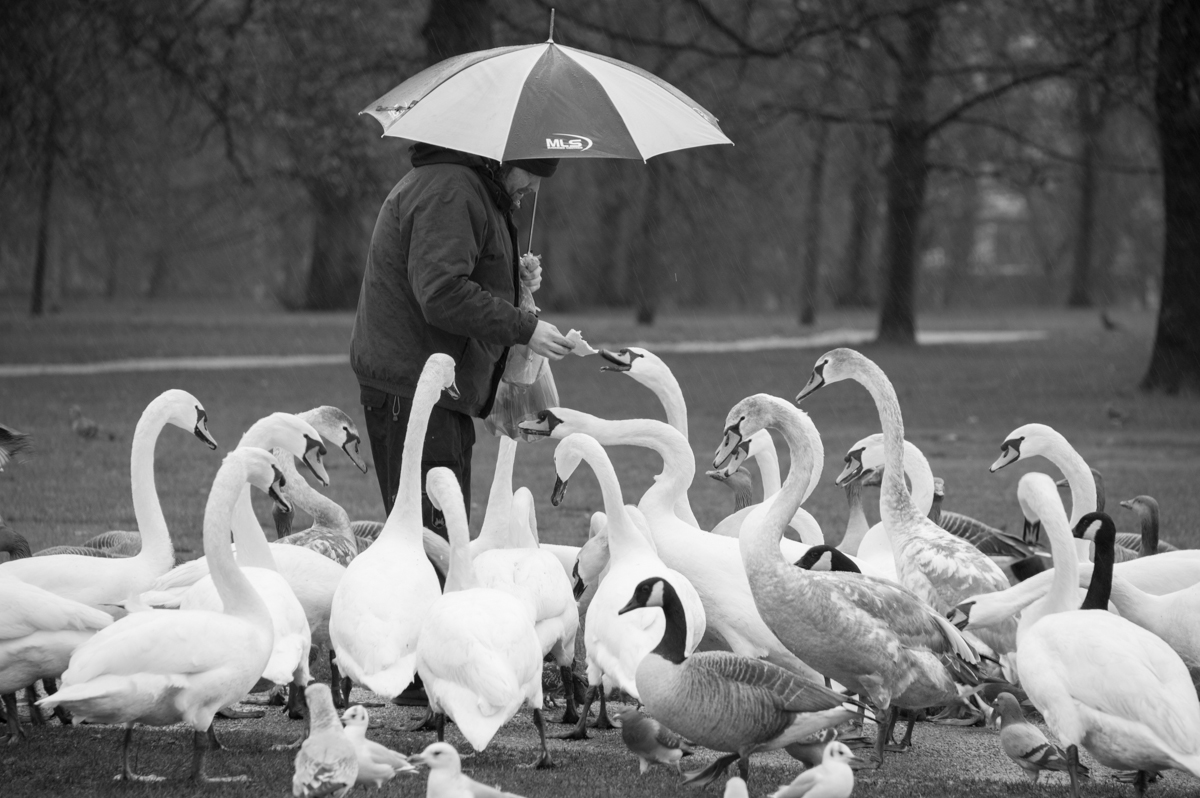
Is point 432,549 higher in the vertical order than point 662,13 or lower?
lower

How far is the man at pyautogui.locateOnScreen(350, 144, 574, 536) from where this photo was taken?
5902 mm

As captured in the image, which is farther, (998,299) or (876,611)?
(998,299)

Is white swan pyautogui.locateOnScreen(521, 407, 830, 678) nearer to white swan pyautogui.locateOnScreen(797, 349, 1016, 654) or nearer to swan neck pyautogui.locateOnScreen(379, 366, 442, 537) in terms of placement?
white swan pyautogui.locateOnScreen(797, 349, 1016, 654)

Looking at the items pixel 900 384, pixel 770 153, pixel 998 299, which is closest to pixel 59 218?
pixel 770 153

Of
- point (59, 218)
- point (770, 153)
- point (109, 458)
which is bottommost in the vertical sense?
point (109, 458)

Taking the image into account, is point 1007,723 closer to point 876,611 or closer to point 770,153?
point 876,611

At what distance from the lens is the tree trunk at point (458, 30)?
19625 millimetres

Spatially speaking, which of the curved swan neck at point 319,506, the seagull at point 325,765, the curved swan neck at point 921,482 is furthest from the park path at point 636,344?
the seagull at point 325,765

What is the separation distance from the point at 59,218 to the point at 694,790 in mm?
34389

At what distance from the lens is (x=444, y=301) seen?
585cm

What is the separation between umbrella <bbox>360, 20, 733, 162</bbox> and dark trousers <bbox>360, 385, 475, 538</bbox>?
123 cm

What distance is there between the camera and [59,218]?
3556 centimetres

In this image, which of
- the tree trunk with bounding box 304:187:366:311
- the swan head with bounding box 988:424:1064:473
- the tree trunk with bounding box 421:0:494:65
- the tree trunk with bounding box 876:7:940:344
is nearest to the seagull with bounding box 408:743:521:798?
the swan head with bounding box 988:424:1064:473

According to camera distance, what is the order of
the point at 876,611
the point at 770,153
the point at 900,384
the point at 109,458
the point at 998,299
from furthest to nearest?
1. the point at 998,299
2. the point at 770,153
3. the point at 900,384
4. the point at 109,458
5. the point at 876,611
